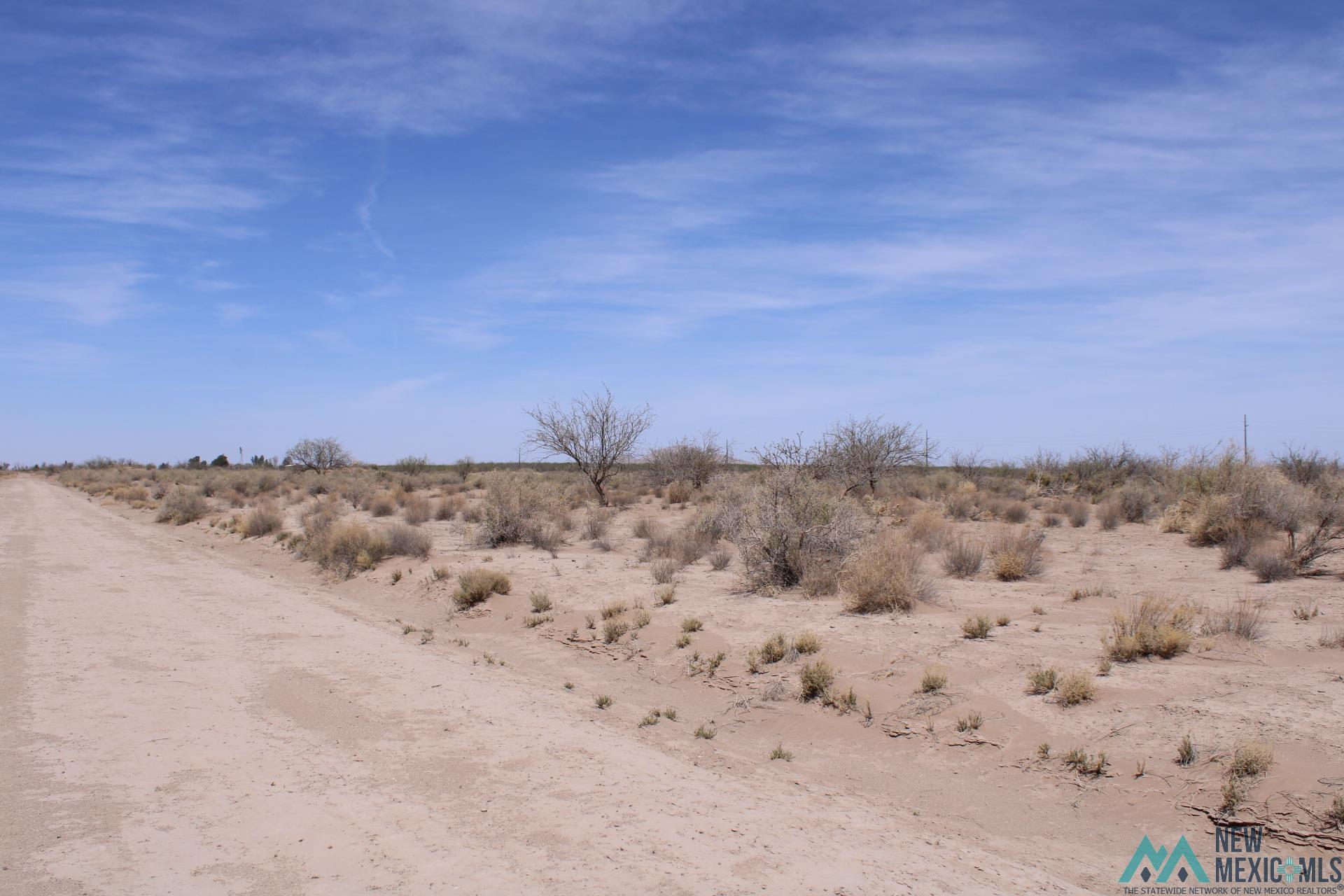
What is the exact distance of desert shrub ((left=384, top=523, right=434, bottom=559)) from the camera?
21.8m

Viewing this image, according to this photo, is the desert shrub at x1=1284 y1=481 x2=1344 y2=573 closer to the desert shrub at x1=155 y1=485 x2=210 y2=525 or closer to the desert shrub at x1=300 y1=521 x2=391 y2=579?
the desert shrub at x1=300 y1=521 x2=391 y2=579

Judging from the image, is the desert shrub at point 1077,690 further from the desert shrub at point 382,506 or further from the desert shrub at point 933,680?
the desert shrub at point 382,506

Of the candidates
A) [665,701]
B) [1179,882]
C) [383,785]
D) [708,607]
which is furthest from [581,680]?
[1179,882]

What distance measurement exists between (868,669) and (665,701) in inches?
104

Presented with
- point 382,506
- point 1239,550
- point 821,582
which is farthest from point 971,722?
point 382,506

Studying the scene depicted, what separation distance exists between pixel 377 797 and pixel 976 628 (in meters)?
8.06

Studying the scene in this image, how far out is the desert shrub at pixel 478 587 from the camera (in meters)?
16.9

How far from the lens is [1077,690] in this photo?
8812mm

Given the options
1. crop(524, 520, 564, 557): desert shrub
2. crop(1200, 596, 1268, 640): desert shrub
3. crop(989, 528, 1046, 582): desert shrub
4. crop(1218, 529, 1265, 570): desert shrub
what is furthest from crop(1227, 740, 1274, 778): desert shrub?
crop(524, 520, 564, 557): desert shrub

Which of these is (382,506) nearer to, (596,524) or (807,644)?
(596,524)

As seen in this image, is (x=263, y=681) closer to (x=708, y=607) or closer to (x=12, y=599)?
(x=708, y=607)

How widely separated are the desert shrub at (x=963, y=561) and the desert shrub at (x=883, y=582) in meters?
1.98

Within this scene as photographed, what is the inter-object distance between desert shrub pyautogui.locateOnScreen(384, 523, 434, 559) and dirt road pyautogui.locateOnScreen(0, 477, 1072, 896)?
9301 millimetres

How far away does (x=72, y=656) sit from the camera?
11438mm
